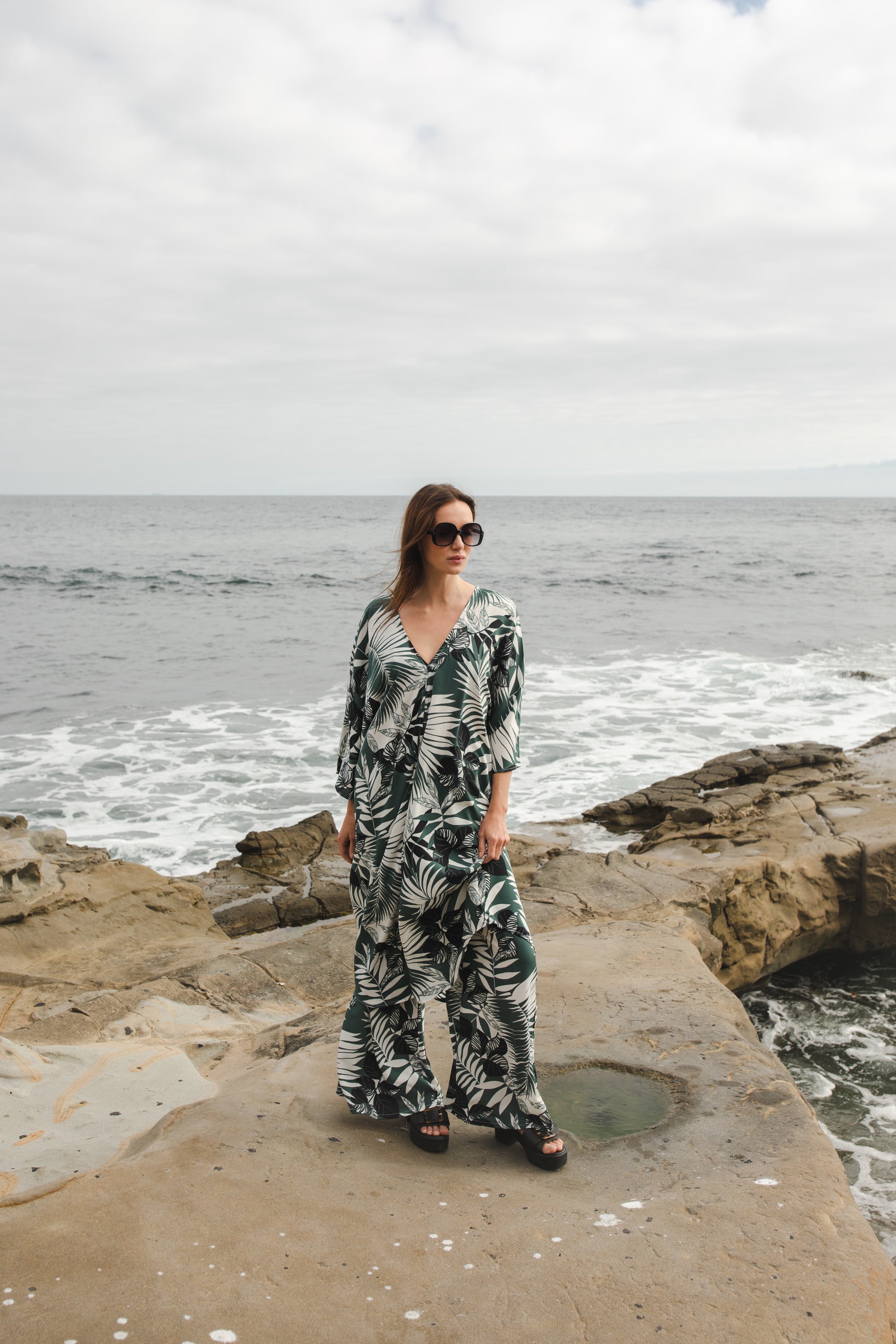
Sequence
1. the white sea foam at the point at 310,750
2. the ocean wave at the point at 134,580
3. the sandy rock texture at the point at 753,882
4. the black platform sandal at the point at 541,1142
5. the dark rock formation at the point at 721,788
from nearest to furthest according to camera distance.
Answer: the black platform sandal at the point at 541,1142, the sandy rock texture at the point at 753,882, the dark rock formation at the point at 721,788, the white sea foam at the point at 310,750, the ocean wave at the point at 134,580

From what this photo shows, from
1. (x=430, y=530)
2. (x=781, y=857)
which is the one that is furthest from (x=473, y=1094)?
(x=781, y=857)

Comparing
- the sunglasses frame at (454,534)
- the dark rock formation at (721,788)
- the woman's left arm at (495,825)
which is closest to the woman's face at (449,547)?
the sunglasses frame at (454,534)

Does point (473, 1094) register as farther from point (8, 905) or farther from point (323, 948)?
point (8, 905)

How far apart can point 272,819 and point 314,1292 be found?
631 cm

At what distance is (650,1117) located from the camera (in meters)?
2.74

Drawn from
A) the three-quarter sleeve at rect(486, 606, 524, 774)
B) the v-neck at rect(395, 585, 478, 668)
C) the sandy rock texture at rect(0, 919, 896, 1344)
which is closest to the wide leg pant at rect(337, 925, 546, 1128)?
the sandy rock texture at rect(0, 919, 896, 1344)

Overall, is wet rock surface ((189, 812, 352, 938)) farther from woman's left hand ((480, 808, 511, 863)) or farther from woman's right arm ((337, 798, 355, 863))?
woman's left hand ((480, 808, 511, 863))

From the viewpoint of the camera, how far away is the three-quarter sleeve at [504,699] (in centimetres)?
258

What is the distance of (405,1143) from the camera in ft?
8.50

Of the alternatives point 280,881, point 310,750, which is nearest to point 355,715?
point 280,881

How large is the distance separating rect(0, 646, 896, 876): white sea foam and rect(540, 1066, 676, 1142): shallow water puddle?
4.14 meters

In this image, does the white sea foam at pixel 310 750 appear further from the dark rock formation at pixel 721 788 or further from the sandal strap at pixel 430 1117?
the sandal strap at pixel 430 1117

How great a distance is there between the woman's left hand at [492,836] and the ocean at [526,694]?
0.76 metres

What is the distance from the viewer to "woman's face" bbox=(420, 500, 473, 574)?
253cm
